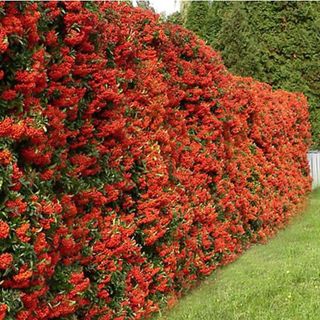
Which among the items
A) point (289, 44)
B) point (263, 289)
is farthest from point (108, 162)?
point (289, 44)

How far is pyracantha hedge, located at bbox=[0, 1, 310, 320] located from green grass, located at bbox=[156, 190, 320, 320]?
0.26m

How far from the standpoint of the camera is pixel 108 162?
4723 mm

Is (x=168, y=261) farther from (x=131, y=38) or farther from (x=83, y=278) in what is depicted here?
(x=131, y=38)

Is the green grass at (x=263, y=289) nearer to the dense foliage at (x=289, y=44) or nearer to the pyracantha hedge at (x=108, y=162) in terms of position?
the pyracantha hedge at (x=108, y=162)

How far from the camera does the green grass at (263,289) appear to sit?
17.0 feet

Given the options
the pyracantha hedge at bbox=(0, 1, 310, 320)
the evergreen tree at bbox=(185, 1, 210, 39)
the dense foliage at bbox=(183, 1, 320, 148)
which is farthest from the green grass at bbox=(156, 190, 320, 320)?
the evergreen tree at bbox=(185, 1, 210, 39)

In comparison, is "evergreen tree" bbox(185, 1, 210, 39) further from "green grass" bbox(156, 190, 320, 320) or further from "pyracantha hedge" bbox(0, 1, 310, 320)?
"green grass" bbox(156, 190, 320, 320)

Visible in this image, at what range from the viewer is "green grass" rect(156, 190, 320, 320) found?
520 centimetres

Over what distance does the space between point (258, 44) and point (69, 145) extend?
17.2 metres

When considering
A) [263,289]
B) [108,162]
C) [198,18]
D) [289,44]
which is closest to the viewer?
[108,162]

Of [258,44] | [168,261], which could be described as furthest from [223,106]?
[258,44]

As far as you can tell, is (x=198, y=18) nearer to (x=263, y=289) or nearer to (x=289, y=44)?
(x=289, y=44)

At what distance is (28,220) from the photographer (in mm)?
3439

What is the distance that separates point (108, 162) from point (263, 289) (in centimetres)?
221
